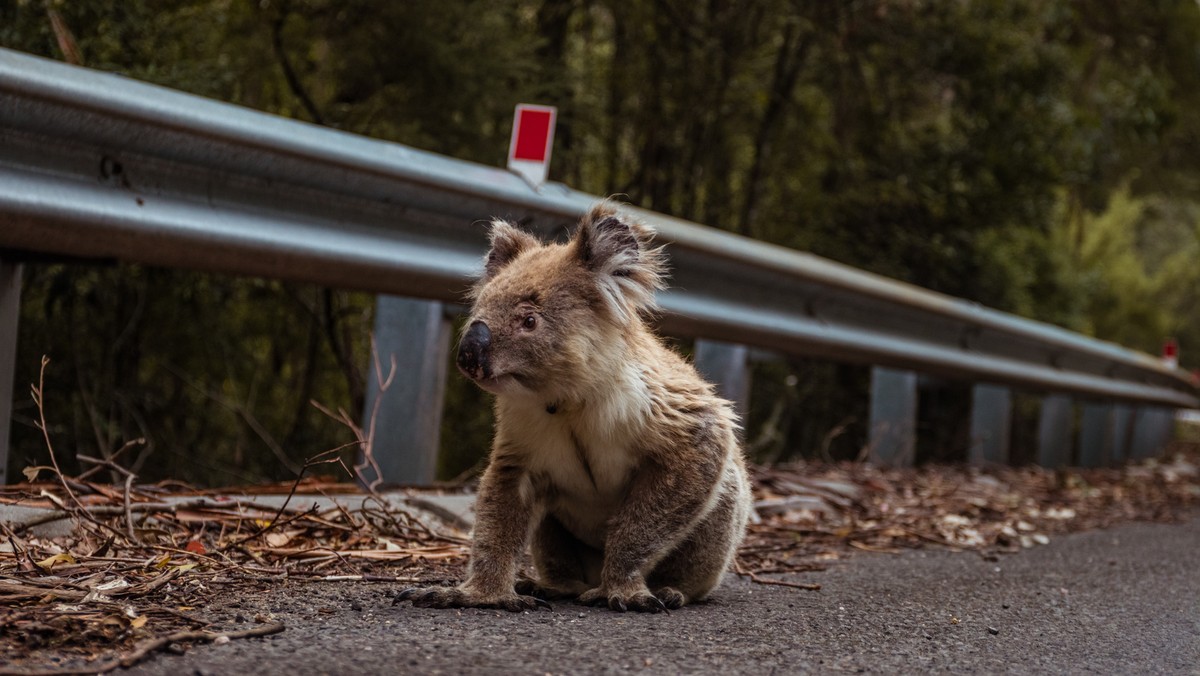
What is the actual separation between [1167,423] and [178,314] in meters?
13.6

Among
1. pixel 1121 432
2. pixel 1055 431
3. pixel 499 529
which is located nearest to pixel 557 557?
pixel 499 529

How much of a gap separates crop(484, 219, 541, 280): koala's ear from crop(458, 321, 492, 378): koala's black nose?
1.79 ft

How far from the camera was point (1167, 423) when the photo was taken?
1558 centimetres

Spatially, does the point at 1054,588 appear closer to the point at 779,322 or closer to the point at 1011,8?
the point at 779,322

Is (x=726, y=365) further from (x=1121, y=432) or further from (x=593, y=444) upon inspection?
(x=1121, y=432)

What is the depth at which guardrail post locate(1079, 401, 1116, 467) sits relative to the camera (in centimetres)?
1149

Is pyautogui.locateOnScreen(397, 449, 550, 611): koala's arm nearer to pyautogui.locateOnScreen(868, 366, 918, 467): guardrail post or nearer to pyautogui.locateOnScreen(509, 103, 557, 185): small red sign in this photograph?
pyautogui.locateOnScreen(509, 103, 557, 185): small red sign

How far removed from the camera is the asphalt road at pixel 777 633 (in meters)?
2.27

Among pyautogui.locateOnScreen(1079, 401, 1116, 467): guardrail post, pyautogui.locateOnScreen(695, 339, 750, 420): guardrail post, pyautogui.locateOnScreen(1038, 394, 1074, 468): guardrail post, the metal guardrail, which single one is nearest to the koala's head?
the metal guardrail

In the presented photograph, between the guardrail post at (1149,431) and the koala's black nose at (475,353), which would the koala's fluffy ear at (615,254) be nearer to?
the koala's black nose at (475,353)

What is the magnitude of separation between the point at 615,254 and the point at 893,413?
483 cm

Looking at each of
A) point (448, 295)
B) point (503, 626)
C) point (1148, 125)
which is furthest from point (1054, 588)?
point (1148, 125)

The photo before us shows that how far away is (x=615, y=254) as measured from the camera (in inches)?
137

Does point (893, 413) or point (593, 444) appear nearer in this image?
point (593, 444)
